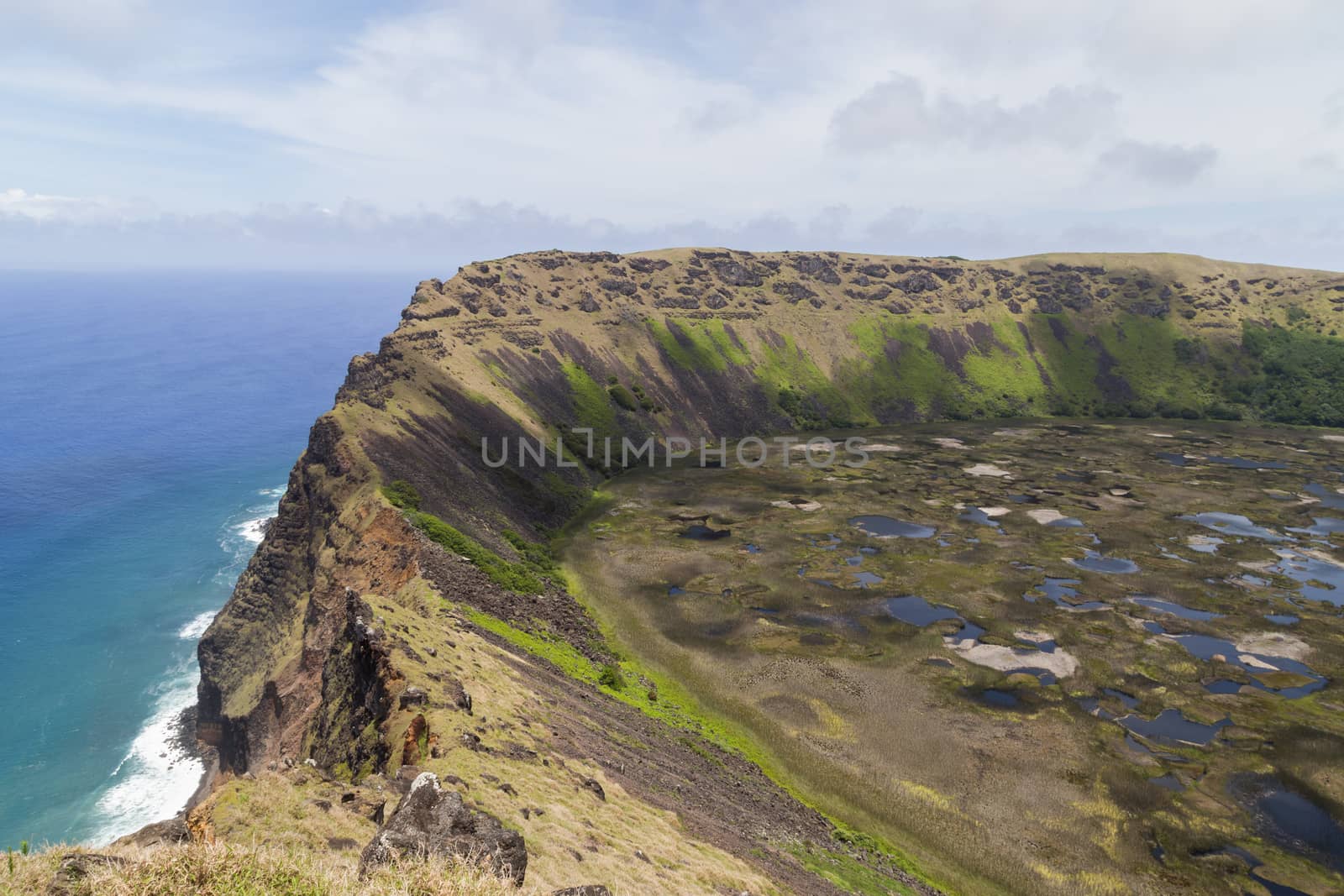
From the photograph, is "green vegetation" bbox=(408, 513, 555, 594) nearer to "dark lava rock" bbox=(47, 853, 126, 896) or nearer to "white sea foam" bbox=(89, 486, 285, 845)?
"white sea foam" bbox=(89, 486, 285, 845)

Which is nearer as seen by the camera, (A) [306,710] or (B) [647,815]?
(B) [647,815]

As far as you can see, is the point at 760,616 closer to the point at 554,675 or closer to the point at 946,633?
the point at 946,633

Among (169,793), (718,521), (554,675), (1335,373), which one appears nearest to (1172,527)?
(718,521)

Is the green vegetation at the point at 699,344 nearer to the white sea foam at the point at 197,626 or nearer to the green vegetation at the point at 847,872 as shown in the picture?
the white sea foam at the point at 197,626

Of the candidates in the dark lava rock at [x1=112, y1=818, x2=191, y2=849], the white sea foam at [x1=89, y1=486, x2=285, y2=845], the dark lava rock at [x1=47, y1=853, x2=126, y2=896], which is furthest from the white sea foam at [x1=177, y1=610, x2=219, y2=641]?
the dark lava rock at [x1=47, y1=853, x2=126, y2=896]

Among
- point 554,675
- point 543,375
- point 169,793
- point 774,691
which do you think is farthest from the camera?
point 543,375
